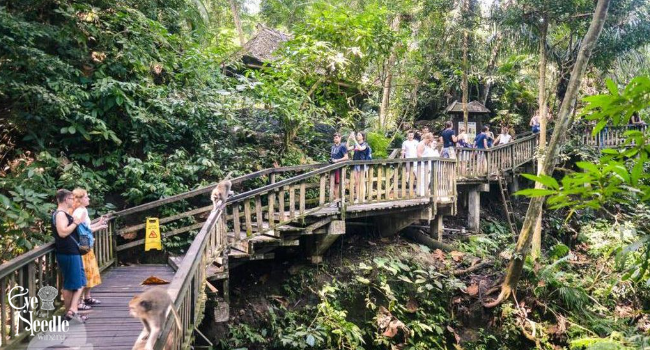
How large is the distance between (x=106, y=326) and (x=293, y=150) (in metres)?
7.11

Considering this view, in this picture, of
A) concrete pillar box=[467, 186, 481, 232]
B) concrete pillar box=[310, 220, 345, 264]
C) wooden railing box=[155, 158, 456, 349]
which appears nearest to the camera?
wooden railing box=[155, 158, 456, 349]

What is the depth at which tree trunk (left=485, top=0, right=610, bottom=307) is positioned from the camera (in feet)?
27.1

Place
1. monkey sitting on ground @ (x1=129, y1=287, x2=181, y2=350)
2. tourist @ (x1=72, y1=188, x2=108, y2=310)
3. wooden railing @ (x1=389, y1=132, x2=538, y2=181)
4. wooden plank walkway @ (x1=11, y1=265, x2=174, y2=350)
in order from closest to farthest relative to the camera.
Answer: monkey sitting on ground @ (x1=129, y1=287, x2=181, y2=350) → wooden plank walkway @ (x1=11, y1=265, x2=174, y2=350) → tourist @ (x1=72, y1=188, x2=108, y2=310) → wooden railing @ (x1=389, y1=132, x2=538, y2=181)

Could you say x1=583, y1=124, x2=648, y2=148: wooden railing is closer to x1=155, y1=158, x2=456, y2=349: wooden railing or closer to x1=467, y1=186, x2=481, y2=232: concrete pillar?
x1=467, y1=186, x2=481, y2=232: concrete pillar

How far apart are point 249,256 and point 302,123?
481 centimetres

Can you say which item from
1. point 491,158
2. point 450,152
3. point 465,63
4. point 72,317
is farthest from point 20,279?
point 465,63

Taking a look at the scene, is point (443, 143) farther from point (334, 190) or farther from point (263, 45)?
point (263, 45)

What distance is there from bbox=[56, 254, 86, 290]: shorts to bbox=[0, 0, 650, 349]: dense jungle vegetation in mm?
958

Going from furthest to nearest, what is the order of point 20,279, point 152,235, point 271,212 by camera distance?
point 152,235
point 271,212
point 20,279

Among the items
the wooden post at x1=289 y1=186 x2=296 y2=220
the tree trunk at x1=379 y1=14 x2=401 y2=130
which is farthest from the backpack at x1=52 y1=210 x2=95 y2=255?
the tree trunk at x1=379 y1=14 x2=401 y2=130

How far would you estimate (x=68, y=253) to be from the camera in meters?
5.05

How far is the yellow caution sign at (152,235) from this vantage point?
25.0 ft

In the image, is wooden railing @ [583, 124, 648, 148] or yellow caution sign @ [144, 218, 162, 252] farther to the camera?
wooden railing @ [583, 124, 648, 148]

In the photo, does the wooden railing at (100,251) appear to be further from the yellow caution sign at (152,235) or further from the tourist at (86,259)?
the tourist at (86,259)
